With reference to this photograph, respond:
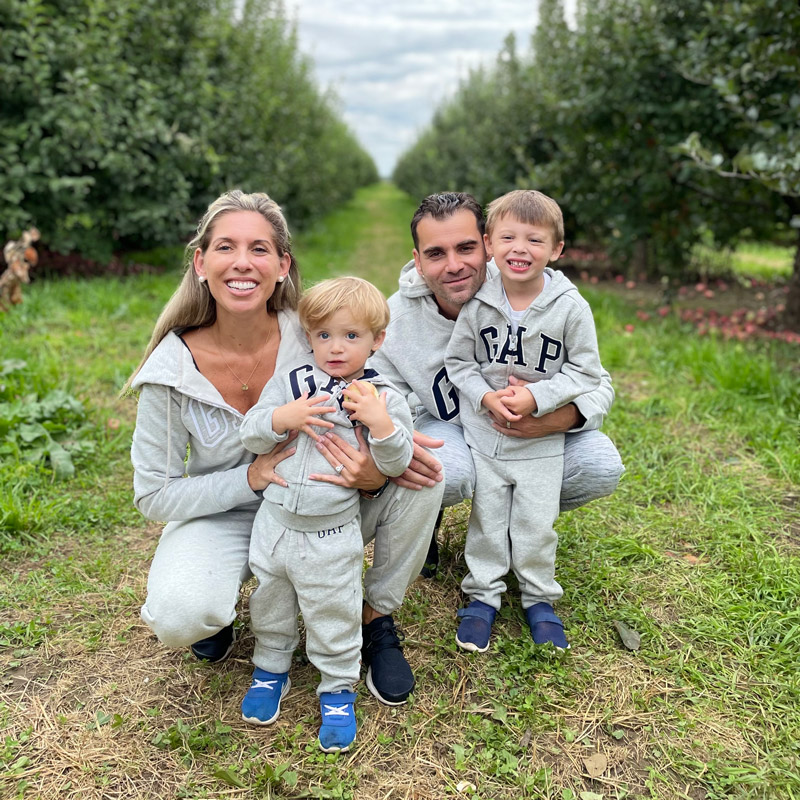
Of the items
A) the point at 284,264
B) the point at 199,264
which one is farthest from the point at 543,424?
the point at 199,264

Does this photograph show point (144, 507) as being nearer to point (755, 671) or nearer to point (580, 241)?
point (755, 671)

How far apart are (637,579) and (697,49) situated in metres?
4.16

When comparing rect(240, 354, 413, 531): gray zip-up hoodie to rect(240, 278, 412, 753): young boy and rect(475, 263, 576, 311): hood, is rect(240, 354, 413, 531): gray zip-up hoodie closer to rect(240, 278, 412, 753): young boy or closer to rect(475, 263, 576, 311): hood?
rect(240, 278, 412, 753): young boy

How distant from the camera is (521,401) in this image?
7.28 feet

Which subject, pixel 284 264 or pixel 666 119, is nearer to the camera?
pixel 284 264

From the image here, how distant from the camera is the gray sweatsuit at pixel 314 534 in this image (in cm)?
192

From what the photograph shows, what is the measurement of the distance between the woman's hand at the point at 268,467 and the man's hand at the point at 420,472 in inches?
13.2

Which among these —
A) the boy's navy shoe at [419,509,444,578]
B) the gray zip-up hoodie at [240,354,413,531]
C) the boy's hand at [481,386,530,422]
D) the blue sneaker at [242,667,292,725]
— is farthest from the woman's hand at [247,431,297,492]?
the boy's navy shoe at [419,509,444,578]

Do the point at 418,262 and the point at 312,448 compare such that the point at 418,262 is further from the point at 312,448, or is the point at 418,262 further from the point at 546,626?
the point at 546,626

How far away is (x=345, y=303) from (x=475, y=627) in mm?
1171

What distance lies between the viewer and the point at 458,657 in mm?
2311

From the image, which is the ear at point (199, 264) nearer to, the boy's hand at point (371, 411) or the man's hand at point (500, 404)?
the boy's hand at point (371, 411)

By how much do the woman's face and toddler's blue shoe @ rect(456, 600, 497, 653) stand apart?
→ 124 cm

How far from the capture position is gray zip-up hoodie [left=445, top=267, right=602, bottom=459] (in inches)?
89.3
